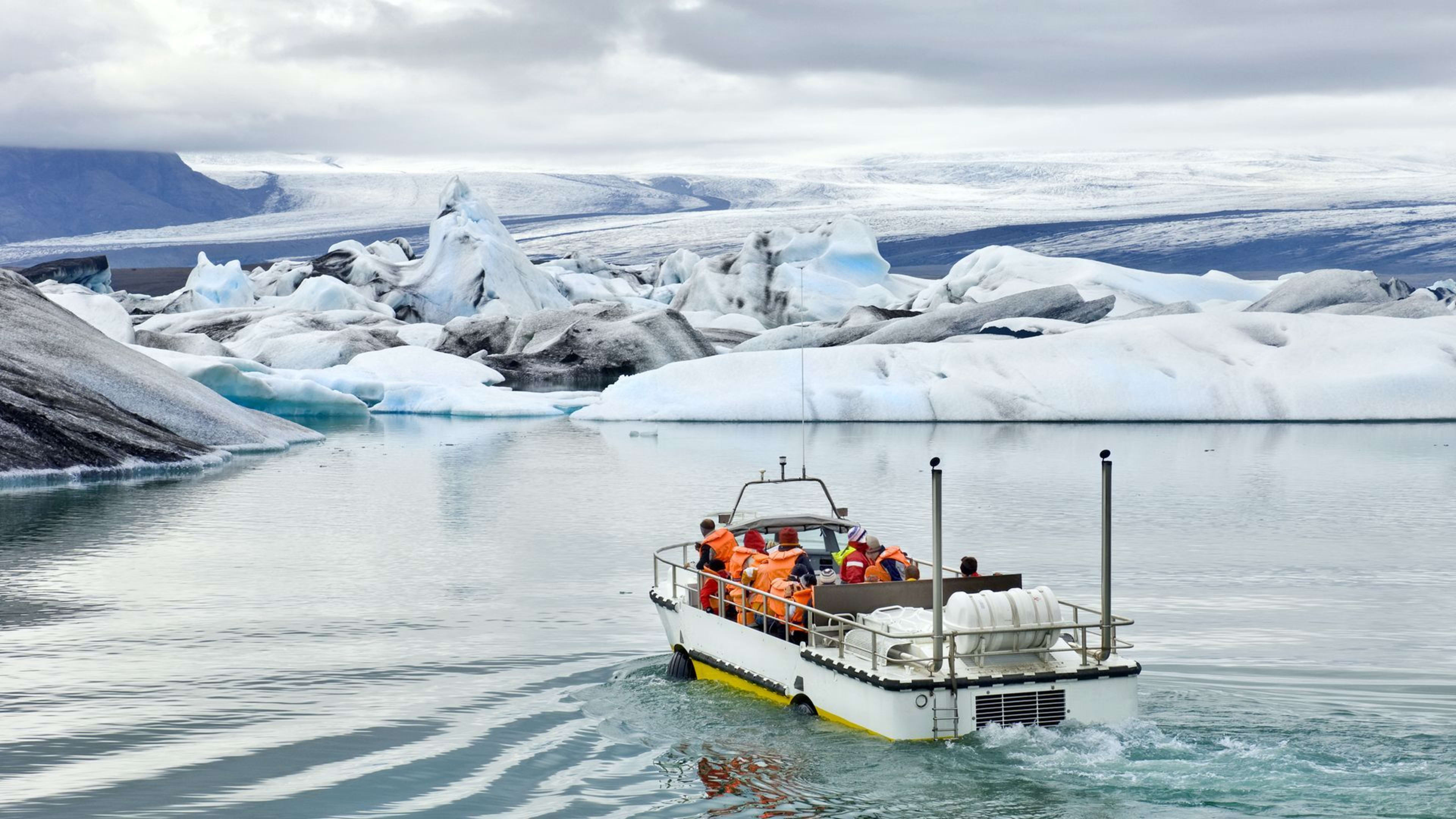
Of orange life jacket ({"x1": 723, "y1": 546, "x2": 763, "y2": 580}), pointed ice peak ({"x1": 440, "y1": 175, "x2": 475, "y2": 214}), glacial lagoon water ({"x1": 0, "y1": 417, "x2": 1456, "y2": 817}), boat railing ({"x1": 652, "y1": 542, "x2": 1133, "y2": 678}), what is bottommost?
glacial lagoon water ({"x1": 0, "y1": 417, "x2": 1456, "y2": 817})

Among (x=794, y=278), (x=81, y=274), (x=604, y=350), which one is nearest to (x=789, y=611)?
(x=604, y=350)

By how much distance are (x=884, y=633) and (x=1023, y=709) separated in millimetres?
837

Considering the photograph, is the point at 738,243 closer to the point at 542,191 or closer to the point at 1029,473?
the point at 542,191

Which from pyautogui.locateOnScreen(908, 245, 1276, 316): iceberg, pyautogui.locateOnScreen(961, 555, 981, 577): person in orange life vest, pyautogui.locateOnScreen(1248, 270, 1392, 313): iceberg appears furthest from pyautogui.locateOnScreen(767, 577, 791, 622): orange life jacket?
pyautogui.locateOnScreen(908, 245, 1276, 316): iceberg

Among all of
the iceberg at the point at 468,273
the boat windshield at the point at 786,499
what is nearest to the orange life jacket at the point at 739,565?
the boat windshield at the point at 786,499

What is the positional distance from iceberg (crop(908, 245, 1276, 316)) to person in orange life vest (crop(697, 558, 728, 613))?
44.2 metres

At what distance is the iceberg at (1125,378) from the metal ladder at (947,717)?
28.8 m

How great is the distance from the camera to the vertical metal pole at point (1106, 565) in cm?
838

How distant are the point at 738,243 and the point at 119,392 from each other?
245 feet

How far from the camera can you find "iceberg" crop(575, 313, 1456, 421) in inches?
1427

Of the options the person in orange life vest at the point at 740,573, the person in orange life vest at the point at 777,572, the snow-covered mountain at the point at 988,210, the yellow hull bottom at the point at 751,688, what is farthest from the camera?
the snow-covered mountain at the point at 988,210

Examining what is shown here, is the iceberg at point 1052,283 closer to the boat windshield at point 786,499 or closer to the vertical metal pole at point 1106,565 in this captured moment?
the boat windshield at point 786,499

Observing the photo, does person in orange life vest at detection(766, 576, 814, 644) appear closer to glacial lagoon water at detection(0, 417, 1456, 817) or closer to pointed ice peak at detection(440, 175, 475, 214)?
glacial lagoon water at detection(0, 417, 1456, 817)

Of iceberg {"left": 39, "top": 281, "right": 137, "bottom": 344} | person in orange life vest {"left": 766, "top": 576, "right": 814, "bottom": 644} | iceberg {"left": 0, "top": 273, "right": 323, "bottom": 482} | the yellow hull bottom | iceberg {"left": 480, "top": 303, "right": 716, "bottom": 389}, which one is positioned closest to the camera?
the yellow hull bottom
